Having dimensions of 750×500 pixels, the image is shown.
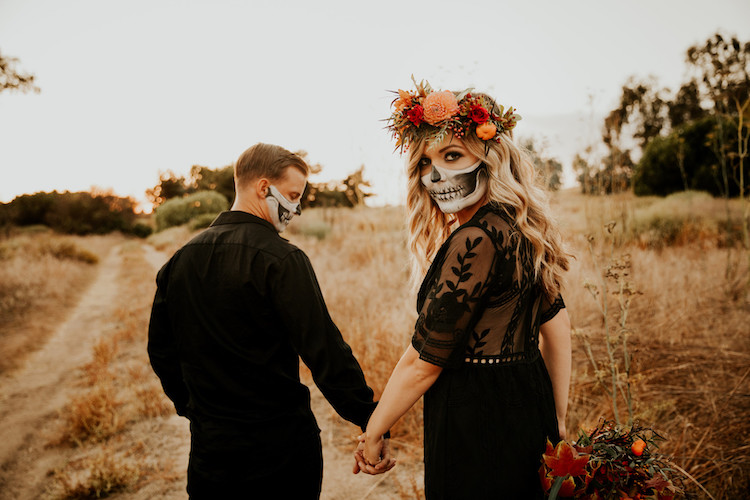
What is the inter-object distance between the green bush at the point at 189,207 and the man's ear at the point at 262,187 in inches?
367

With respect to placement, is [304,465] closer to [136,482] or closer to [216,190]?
[136,482]

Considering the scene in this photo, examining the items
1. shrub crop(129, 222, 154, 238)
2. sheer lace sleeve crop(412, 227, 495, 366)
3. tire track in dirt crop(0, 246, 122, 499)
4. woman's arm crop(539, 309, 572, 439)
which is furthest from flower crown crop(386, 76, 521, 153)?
shrub crop(129, 222, 154, 238)

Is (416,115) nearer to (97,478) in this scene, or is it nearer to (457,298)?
(457,298)

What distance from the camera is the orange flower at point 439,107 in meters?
1.56

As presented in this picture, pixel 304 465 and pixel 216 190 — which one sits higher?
pixel 216 190

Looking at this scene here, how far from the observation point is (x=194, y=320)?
1686mm

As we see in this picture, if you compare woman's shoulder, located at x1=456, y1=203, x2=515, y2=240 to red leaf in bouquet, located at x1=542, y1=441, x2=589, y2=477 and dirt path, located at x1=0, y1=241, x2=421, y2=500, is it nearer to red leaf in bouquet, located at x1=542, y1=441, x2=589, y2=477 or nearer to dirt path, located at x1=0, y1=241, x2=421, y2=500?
red leaf in bouquet, located at x1=542, y1=441, x2=589, y2=477

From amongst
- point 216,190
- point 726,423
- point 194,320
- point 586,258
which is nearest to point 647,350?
Result: point 726,423

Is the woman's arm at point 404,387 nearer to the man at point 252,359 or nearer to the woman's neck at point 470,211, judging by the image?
the man at point 252,359

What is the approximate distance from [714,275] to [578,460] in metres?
6.28

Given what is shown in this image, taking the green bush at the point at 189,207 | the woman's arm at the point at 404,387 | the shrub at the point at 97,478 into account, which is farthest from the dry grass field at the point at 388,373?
the green bush at the point at 189,207

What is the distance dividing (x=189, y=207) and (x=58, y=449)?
33.0 feet

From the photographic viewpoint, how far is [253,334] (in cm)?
168

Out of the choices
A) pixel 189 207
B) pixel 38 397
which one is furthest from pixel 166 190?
pixel 38 397
